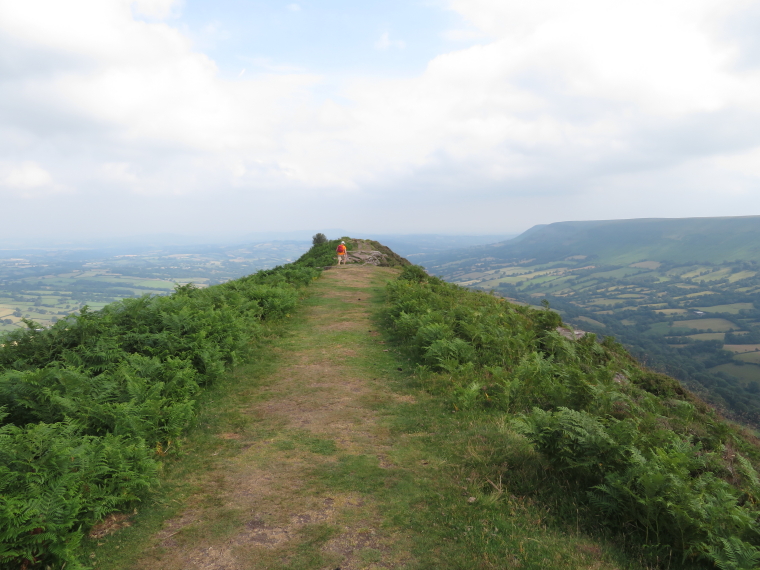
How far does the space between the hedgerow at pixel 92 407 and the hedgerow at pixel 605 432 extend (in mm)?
5315

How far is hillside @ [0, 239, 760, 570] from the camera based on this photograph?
13.5 feet

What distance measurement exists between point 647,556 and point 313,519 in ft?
12.4

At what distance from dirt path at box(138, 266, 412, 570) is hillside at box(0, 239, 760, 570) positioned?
0.08 feet

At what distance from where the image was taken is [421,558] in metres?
4.07

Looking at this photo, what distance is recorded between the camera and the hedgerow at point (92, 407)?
3.95 meters

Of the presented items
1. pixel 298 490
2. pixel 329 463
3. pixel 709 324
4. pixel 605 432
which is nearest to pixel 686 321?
pixel 709 324

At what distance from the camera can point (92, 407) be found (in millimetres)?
5973

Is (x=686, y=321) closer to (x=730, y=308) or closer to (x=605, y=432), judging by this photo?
(x=730, y=308)

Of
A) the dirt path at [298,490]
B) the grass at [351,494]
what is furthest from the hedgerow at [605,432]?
the dirt path at [298,490]

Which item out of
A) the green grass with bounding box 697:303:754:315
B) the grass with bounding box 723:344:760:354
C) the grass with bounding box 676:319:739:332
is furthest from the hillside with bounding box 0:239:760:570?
the green grass with bounding box 697:303:754:315

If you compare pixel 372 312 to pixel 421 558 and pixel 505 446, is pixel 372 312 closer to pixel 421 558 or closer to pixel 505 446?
pixel 505 446

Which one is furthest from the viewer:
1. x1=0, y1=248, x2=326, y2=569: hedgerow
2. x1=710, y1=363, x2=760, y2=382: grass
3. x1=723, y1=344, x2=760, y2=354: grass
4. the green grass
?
the green grass

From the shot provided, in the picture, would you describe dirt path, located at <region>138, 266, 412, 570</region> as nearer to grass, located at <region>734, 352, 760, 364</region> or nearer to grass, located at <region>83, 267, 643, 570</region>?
grass, located at <region>83, 267, 643, 570</region>

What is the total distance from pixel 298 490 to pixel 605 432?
14.5 ft
